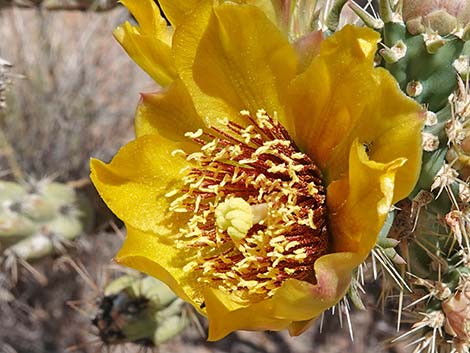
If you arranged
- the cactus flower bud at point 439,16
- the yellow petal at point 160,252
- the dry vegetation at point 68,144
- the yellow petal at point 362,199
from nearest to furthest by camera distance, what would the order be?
the yellow petal at point 362,199 → the cactus flower bud at point 439,16 → the yellow petal at point 160,252 → the dry vegetation at point 68,144

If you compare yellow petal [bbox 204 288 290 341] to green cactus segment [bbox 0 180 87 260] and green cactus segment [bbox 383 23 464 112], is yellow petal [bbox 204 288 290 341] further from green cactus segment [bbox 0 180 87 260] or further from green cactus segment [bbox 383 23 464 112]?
green cactus segment [bbox 0 180 87 260]

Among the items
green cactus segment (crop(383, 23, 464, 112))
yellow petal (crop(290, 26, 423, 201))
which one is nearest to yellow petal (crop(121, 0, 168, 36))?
yellow petal (crop(290, 26, 423, 201))

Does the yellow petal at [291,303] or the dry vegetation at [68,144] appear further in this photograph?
the dry vegetation at [68,144]

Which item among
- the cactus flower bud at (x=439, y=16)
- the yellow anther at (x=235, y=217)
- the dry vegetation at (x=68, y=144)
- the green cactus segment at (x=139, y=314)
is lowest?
the dry vegetation at (x=68, y=144)

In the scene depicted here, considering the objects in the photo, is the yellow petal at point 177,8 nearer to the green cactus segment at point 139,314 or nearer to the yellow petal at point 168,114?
the yellow petal at point 168,114

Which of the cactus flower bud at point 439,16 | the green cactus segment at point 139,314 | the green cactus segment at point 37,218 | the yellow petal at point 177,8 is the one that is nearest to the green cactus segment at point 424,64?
the cactus flower bud at point 439,16

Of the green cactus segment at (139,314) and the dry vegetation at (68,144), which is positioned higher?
the green cactus segment at (139,314)
